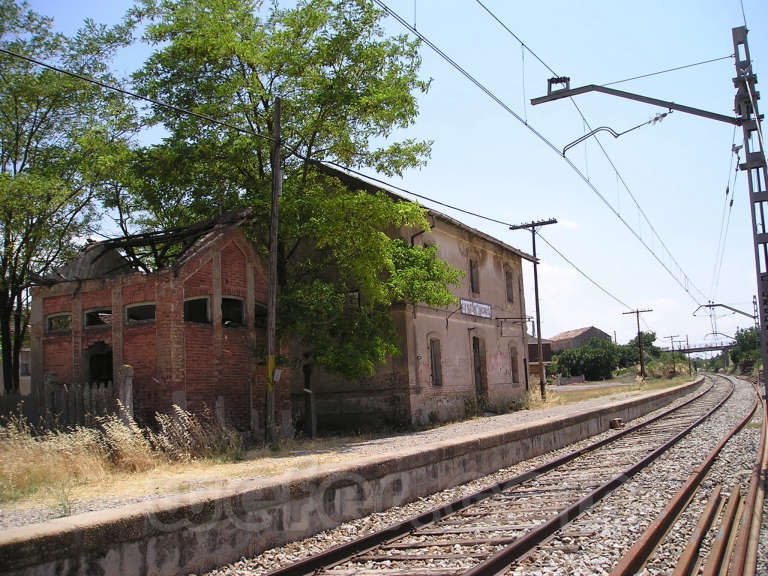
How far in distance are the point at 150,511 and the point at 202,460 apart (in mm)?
8207

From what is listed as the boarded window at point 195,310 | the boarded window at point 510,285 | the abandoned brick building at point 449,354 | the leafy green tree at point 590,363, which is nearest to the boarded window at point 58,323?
the boarded window at point 195,310

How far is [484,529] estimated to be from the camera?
6902 mm

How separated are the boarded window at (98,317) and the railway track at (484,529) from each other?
11.4 metres

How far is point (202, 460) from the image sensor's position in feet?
43.8

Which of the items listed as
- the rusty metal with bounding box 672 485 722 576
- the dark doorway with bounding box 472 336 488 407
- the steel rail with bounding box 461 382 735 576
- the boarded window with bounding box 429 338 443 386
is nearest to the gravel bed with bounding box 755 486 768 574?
the rusty metal with bounding box 672 485 722 576

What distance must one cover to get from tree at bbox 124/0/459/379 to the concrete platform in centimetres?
814

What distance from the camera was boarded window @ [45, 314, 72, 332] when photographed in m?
17.4

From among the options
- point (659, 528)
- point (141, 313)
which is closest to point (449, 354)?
point (141, 313)

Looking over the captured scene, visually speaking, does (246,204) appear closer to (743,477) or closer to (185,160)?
(185,160)

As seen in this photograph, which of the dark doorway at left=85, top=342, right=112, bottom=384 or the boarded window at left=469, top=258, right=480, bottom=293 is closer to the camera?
the dark doorway at left=85, top=342, right=112, bottom=384

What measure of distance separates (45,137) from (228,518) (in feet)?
69.1

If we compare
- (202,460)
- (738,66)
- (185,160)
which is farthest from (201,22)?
(738,66)

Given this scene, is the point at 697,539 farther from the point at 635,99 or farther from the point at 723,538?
the point at 635,99

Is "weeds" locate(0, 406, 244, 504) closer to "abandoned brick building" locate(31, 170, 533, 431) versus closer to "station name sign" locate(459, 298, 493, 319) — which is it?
"abandoned brick building" locate(31, 170, 533, 431)
